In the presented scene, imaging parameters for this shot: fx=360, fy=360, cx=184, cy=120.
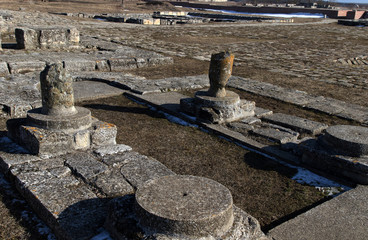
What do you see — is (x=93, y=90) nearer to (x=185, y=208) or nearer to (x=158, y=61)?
(x=158, y=61)

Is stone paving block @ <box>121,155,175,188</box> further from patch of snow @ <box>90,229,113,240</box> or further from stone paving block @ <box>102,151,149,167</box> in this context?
patch of snow @ <box>90,229,113,240</box>

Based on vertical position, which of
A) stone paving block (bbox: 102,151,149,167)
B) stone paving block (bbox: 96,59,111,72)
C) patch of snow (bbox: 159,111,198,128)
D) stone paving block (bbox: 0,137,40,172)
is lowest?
patch of snow (bbox: 159,111,198,128)

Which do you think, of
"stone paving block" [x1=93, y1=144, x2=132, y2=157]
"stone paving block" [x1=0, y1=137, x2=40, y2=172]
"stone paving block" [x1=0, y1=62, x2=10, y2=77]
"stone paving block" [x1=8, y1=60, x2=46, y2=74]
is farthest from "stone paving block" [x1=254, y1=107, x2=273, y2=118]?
"stone paving block" [x1=0, y1=62, x2=10, y2=77]

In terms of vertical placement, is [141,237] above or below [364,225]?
above

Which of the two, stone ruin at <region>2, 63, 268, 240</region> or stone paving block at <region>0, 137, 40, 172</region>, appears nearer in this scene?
stone ruin at <region>2, 63, 268, 240</region>

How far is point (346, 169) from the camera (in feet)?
15.9

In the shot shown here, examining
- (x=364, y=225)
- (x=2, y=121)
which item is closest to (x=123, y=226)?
(x=364, y=225)

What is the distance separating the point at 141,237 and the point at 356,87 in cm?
914

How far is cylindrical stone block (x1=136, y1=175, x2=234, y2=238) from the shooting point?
2.90m

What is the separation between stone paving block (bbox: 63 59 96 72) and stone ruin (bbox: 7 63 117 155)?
5.56 meters

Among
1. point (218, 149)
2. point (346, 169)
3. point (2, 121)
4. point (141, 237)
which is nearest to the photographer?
point (141, 237)

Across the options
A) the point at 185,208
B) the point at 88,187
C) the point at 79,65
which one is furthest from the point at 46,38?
the point at 185,208

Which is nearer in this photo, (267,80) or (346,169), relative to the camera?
(346,169)

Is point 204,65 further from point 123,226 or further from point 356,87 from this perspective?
point 123,226
